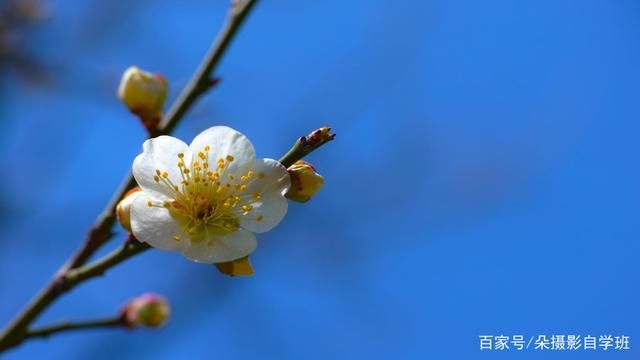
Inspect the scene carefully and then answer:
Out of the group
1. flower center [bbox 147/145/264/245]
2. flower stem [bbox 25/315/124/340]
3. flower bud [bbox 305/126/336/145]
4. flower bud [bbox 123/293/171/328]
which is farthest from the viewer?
flower bud [bbox 123/293/171/328]

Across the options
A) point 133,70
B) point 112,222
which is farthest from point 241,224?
point 133,70

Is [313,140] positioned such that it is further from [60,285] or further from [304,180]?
[60,285]

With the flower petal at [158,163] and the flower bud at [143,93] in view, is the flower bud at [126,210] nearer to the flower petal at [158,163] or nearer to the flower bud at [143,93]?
the flower petal at [158,163]

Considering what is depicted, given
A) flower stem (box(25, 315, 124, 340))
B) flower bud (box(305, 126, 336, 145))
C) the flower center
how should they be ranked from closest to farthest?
flower bud (box(305, 126, 336, 145))
the flower center
flower stem (box(25, 315, 124, 340))

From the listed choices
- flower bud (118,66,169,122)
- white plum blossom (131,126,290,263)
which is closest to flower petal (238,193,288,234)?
white plum blossom (131,126,290,263)

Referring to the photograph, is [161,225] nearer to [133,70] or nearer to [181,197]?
[181,197]

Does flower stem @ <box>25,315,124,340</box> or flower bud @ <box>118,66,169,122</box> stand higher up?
flower bud @ <box>118,66,169,122</box>

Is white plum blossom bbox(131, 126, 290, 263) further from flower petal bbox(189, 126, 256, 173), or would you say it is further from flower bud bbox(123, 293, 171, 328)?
flower bud bbox(123, 293, 171, 328)

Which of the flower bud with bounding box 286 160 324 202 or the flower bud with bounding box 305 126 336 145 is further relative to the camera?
the flower bud with bounding box 286 160 324 202
